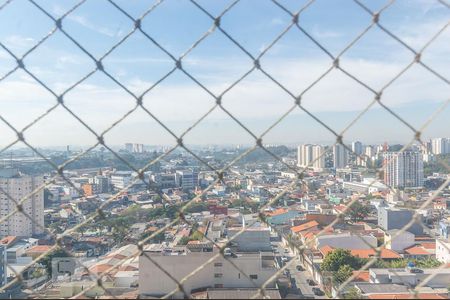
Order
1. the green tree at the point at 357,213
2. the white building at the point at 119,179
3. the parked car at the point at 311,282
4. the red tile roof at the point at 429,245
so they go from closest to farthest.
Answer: the parked car at the point at 311,282 → the red tile roof at the point at 429,245 → the green tree at the point at 357,213 → the white building at the point at 119,179

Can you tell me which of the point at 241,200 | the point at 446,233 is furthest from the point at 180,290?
the point at 241,200

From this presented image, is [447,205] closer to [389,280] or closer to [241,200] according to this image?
[241,200]

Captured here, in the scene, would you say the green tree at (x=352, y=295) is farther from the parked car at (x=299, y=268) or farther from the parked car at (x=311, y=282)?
the parked car at (x=299, y=268)

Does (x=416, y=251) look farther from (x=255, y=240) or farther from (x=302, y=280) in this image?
(x=255, y=240)

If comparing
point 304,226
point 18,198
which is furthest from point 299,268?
point 18,198

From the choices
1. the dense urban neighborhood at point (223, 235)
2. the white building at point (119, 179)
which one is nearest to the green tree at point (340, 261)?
the dense urban neighborhood at point (223, 235)

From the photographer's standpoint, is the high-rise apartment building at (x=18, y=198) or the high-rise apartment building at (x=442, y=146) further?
the high-rise apartment building at (x=442, y=146)

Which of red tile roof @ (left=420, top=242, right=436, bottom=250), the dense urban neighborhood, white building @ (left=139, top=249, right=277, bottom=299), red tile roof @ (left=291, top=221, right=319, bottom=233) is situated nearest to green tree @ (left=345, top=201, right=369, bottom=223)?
the dense urban neighborhood

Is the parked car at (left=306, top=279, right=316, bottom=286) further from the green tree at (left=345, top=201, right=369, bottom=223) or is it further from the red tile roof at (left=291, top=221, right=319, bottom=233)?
the green tree at (left=345, top=201, right=369, bottom=223)

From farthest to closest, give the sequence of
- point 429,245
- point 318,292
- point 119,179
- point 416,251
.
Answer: point 119,179, point 429,245, point 416,251, point 318,292

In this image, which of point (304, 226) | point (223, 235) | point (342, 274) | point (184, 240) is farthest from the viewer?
point (304, 226)

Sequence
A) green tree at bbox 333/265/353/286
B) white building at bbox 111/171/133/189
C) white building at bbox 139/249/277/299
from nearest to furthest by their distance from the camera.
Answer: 1. white building at bbox 139/249/277/299
2. green tree at bbox 333/265/353/286
3. white building at bbox 111/171/133/189
